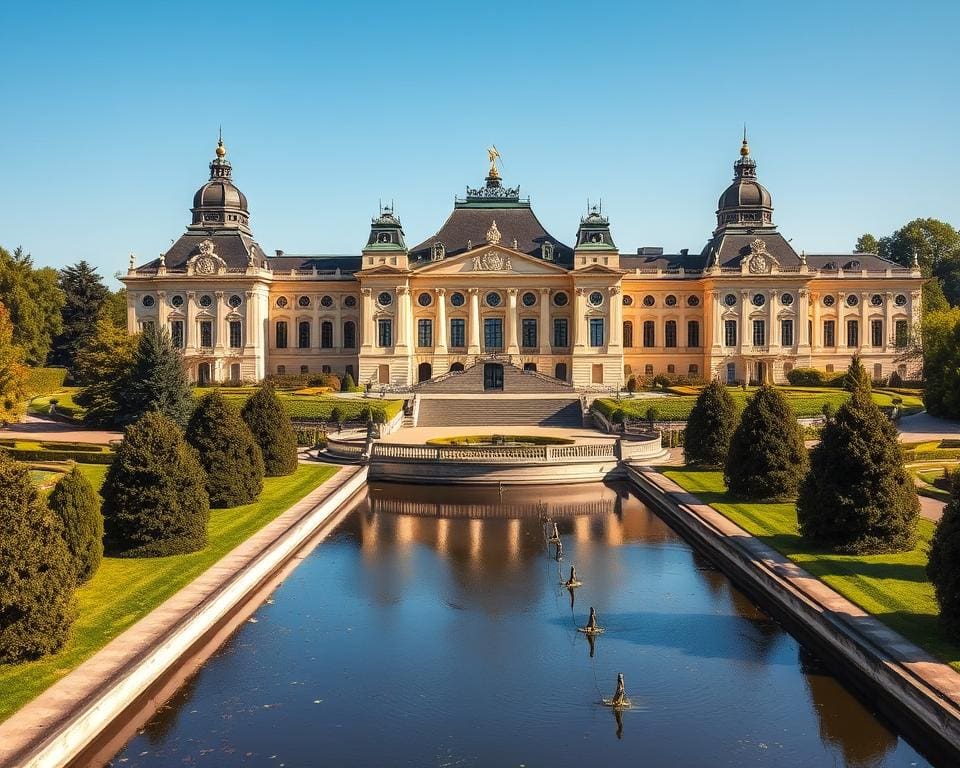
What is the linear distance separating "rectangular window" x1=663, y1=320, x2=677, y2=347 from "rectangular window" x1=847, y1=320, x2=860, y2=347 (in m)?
12.8

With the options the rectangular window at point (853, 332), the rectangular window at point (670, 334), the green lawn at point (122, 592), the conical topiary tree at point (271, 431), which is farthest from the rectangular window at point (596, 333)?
the green lawn at point (122, 592)

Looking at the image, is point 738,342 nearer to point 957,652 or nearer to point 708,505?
point 708,505

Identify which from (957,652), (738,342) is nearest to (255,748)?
(957,652)

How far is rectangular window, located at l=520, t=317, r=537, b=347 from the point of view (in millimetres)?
73375

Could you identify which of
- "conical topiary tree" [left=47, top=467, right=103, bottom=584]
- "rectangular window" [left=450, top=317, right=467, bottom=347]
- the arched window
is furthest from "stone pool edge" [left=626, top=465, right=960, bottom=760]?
the arched window

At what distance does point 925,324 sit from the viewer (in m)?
61.1

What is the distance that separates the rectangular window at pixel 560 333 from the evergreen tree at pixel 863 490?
1979 inches

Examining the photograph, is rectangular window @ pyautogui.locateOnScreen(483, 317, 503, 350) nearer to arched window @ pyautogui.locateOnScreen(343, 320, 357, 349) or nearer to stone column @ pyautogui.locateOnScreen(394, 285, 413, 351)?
stone column @ pyautogui.locateOnScreen(394, 285, 413, 351)

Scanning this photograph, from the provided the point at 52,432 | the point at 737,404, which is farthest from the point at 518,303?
the point at 52,432

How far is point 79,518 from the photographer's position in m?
19.8

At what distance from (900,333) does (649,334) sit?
60.2 feet

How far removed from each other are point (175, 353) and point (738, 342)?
4254 cm

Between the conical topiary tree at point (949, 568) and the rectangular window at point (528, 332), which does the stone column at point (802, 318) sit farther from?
the conical topiary tree at point (949, 568)

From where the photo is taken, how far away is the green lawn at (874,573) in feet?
55.5
